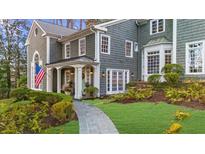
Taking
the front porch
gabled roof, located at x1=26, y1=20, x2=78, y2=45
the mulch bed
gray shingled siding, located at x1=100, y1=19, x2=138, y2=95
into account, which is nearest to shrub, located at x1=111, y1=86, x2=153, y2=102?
the mulch bed

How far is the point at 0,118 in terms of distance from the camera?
153 inches

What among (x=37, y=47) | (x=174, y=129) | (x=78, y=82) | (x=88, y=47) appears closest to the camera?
(x=174, y=129)

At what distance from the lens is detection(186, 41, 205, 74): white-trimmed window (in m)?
4.02

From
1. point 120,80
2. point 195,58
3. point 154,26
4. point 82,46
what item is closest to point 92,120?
point 120,80

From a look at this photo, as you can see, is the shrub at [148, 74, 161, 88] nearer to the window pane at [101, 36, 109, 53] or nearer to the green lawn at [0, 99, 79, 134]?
the window pane at [101, 36, 109, 53]

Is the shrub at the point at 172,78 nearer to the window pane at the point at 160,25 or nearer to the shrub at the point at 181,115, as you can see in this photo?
the shrub at the point at 181,115

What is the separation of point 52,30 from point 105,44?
3.87ft

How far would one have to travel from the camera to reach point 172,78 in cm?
398

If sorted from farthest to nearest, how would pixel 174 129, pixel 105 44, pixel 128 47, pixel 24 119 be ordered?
1. pixel 105 44
2. pixel 128 47
3. pixel 24 119
4. pixel 174 129

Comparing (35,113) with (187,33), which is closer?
(35,113)

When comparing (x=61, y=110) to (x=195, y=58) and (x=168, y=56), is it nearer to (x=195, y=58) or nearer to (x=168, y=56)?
(x=168, y=56)
